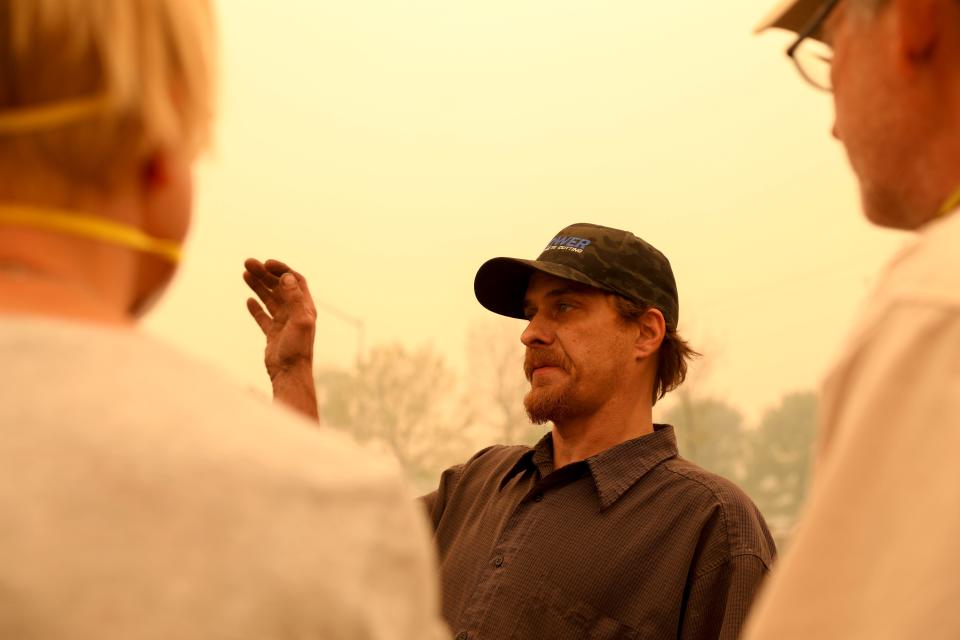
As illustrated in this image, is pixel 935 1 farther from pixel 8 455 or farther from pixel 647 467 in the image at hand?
pixel 647 467

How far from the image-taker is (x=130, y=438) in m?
0.44

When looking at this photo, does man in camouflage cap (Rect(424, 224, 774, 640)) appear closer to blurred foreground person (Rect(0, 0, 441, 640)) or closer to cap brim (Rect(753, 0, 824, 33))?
cap brim (Rect(753, 0, 824, 33))

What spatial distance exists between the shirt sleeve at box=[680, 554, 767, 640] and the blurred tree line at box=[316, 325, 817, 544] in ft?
5.79

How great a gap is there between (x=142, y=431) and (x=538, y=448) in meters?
1.44

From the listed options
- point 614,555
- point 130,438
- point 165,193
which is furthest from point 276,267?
point 130,438

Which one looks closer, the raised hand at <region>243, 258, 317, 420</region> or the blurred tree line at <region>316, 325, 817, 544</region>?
the raised hand at <region>243, 258, 317, 420</region>

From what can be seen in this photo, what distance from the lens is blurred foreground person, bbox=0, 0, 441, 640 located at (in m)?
0.43

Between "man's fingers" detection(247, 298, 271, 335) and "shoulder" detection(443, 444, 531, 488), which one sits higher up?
"man's fingers" detection(247, 298, 271, 335)

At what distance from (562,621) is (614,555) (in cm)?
13

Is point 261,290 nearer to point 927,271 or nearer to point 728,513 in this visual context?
point 728,513

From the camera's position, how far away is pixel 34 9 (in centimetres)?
47

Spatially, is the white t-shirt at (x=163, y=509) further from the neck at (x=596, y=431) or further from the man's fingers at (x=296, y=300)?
the neck at (x=596, y=431)

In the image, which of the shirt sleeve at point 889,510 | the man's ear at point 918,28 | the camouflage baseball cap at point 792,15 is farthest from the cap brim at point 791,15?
the shirt sleeve at point 889,510

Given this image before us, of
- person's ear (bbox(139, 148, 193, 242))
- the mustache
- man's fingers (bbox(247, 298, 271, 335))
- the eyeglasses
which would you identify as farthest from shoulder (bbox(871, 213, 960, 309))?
the mustache
